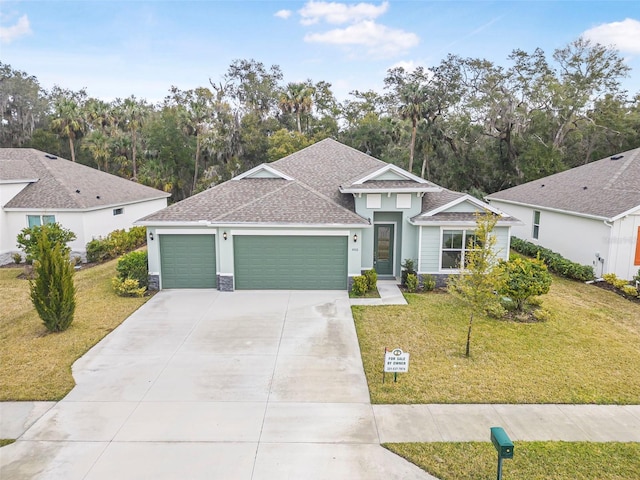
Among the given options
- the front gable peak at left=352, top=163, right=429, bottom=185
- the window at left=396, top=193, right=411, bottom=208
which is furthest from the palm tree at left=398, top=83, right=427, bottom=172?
the window at left=396, top=193, right=411, bottom=208

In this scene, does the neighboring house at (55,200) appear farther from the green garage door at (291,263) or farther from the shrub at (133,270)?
the green garage door at (291,263)

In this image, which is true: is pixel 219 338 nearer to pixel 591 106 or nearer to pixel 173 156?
pixel 173 156

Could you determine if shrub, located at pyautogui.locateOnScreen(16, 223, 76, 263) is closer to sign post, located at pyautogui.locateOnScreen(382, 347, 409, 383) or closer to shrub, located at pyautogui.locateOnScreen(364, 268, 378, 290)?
shrub, located at pyautogui.locateOnScreen(364, 268, 378, 290)

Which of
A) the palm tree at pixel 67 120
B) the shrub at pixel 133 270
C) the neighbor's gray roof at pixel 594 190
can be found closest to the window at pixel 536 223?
the neighbor's gray roof at pixel 594 190

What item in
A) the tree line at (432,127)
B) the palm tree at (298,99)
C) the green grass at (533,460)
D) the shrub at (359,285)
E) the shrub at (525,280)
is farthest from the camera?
the palm tree at (298,99)

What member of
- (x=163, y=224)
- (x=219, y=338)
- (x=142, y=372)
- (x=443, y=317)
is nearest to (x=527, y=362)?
(x=443, y=317)
